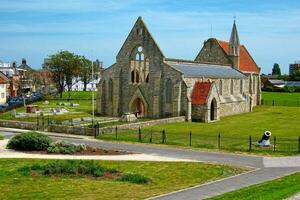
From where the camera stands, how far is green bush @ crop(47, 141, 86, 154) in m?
33.7

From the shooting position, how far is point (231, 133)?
1813 inches

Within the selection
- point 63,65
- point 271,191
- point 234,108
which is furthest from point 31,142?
point 63,65

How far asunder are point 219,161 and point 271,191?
11108 millimetres

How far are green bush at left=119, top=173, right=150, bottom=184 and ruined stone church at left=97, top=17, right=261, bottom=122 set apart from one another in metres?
33.0

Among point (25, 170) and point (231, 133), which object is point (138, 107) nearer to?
point (231, 133)

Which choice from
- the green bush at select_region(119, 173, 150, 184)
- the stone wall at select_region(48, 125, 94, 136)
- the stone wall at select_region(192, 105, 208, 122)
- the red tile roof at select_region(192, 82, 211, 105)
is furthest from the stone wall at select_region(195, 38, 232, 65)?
the green bush at select_region(119, 173, 150, 184)

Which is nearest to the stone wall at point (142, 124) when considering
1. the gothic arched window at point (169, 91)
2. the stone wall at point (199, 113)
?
the stone wall at point (199, 113)

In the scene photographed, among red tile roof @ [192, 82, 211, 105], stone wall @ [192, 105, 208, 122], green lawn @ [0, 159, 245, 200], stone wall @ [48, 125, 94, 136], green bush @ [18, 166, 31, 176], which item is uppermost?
red tile roof @ [192, 82, 211, 105]

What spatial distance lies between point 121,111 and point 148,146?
86.2 ft

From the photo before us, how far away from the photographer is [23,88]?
114m

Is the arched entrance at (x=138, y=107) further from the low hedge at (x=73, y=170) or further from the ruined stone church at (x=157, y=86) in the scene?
the low hedge at (x=73, y=170)

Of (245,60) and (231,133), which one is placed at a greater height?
(245,60)

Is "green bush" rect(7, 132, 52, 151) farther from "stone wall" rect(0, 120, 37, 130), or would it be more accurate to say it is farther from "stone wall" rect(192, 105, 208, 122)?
"stone wall" rect(192, 105, 208, 122)

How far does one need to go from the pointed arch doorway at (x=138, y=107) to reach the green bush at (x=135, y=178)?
120 feet
